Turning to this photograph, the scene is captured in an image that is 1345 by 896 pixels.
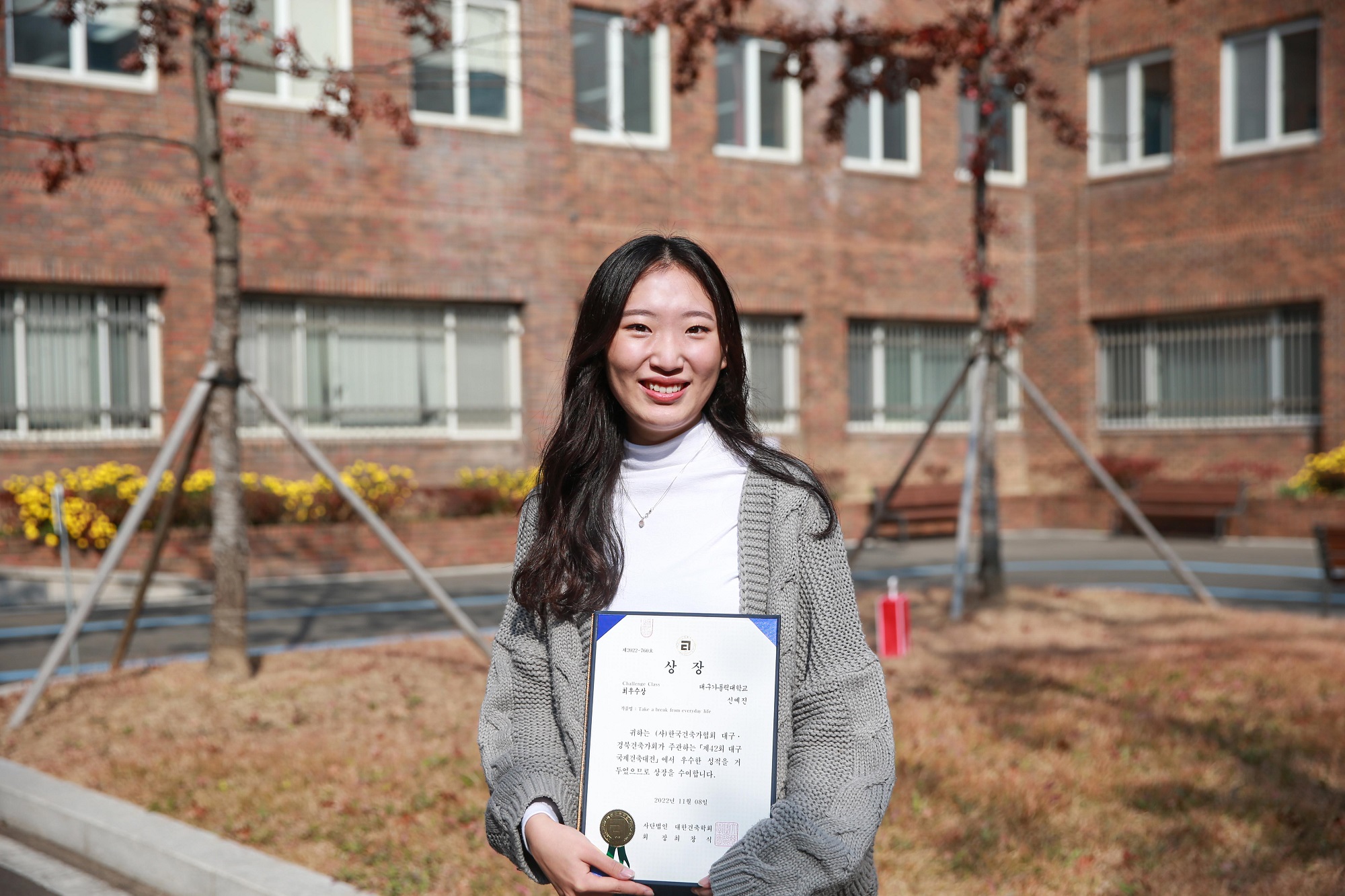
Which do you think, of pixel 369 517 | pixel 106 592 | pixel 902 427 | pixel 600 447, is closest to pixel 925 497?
pixel 902 427

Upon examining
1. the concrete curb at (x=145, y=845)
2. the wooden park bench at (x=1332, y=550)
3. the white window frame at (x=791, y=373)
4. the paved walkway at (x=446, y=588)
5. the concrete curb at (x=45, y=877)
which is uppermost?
the white window frame at (x=791, y=373)

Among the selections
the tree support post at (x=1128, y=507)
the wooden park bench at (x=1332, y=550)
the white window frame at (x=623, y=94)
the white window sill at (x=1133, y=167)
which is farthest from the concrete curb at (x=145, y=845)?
the white window sill at (x=1133, y=167)

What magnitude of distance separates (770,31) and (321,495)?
832 centimetres

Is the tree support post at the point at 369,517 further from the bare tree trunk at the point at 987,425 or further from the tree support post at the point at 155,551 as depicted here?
the bare tree trunk at the point at 987,425

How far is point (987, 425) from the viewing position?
10.7 metres

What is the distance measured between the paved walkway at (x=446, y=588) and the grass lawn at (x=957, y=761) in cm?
190

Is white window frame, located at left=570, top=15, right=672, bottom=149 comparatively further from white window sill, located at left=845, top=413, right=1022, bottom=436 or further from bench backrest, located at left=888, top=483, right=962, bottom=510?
bench backrest, located at left=888, top=483, right=962, bottom=510

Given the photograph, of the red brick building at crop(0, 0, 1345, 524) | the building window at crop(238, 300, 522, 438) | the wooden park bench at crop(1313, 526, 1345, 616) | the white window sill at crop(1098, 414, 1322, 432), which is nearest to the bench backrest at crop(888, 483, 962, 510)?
the red brick building at crop(0, 0, 1345, 524)

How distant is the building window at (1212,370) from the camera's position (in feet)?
65.8

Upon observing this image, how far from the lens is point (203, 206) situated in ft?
25.6

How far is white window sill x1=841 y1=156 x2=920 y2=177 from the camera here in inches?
843

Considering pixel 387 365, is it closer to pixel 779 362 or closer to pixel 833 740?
pixel 779 362

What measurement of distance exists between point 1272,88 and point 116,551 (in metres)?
18.6

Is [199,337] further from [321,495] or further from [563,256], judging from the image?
[563,256]
